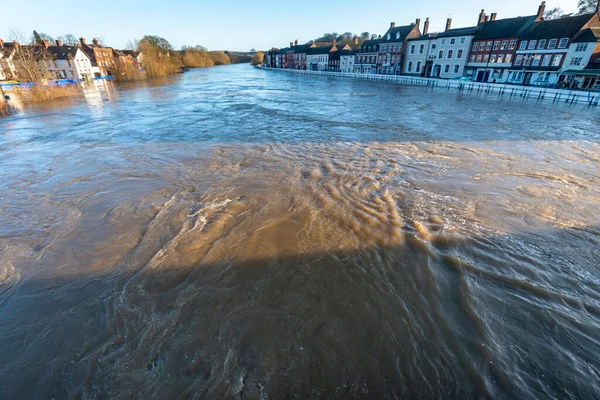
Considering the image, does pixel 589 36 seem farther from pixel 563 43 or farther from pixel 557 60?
pixel 557 60

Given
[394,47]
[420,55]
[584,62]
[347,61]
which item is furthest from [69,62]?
[584,62]

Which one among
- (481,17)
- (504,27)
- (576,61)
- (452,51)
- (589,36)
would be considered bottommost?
(576,61)

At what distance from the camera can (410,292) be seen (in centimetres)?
529

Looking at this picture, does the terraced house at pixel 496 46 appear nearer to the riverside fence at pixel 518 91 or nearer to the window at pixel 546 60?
the window at pixel 546 60

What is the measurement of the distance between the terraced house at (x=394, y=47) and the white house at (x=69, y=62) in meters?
67.0

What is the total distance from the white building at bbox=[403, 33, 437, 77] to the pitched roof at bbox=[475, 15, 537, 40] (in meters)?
8.67

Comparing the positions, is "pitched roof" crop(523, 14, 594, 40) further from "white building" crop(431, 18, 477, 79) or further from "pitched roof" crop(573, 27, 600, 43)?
"white building" crop(431, 18, 477, 79)

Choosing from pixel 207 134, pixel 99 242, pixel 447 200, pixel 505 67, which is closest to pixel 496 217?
pixel 447 200

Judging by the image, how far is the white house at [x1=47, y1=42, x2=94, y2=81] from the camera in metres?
61.0

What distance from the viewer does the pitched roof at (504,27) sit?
4494 centimetres

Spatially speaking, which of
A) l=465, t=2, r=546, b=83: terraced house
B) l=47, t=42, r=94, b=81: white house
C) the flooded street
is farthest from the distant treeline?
l=465, t=2, r=546, b=83: terraced house

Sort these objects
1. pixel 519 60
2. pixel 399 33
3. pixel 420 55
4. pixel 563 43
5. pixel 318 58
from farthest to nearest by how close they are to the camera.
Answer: pixel 318 58 → pixel 399 33 → pixel 420 55 → pixel 519 60 → pixel 563 43

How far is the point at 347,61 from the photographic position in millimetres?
81312

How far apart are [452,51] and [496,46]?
25.8 feet
